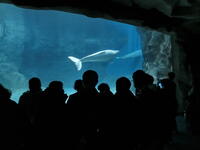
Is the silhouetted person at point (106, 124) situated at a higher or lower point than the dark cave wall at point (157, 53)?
lower

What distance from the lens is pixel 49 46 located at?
31.4 m

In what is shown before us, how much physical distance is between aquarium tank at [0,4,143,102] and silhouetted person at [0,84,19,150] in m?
25.5

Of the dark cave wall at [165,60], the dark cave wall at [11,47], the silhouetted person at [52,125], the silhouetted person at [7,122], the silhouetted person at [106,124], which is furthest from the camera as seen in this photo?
the dark cave wall at [11,47]

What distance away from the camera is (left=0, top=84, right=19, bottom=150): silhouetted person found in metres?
3.02

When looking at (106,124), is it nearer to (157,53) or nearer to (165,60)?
(165,60)

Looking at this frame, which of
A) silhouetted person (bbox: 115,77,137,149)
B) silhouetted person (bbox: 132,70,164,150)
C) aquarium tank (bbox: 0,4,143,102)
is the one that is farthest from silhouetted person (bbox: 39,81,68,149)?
aquarium tank (bbox: 0,4,143,102)

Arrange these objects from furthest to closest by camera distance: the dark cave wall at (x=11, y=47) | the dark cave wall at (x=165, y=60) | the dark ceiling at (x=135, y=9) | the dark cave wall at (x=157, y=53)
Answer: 1. the dark cave wall at (x=11, y=47)
2. the dark cave wall at (x=157, y=53)
3. the dark cave wall at (x=165, y=60)
4. the dark ceiling at (x=135, y=9)

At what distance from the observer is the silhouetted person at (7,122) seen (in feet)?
9.92

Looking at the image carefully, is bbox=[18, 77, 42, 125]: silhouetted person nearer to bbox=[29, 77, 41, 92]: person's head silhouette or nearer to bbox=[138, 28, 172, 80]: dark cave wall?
bbox=[29, 77, 41, 92]: person's head silhouette

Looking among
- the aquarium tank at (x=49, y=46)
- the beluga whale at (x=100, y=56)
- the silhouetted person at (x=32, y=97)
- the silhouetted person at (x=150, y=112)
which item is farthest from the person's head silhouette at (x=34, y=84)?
the aquarium tank at (x=49, y=46)

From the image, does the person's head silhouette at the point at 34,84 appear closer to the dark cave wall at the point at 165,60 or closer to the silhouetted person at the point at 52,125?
the silhouetted person at the point at 52,125

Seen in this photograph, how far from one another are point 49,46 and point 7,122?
29144 millimetres

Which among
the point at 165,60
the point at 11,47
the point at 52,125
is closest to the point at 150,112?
the point at 52,125

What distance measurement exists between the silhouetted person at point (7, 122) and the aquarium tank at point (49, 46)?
25.5 metres
